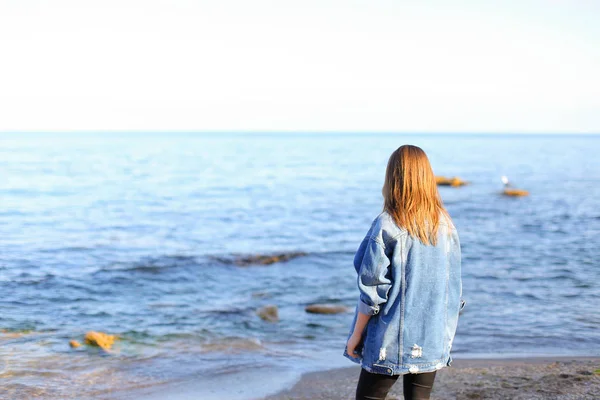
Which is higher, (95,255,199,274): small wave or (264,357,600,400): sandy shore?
(264,357,600,400): sandy shore

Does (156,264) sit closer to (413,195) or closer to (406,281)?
(406,281)

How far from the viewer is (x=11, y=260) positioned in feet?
50.3

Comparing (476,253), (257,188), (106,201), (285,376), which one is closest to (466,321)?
(285,376)

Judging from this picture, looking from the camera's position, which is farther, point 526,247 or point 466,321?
point 526,247

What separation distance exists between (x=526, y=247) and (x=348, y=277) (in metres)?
6.30

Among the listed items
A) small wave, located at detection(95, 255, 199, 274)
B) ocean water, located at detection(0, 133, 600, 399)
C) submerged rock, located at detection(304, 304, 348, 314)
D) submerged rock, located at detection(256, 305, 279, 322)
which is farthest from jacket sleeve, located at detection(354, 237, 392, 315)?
small wave, located at detection(95, 255, 199, 274)

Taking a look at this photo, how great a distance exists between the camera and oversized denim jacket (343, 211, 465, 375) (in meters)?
3.26

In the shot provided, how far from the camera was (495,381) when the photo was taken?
6.50 m

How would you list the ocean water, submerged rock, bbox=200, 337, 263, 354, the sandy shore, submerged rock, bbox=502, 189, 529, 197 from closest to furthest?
the sandy shore
the ocean water
submerged rock, bbox=200, 337, 263, 354
submerged rock, bbox=502, 189, 529, 197

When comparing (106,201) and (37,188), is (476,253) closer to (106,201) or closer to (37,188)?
(106,201)

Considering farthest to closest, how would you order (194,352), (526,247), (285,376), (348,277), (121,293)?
1. (526,247)
2. (348,277)
3. (121,293)
4. (194,352)
5. (285,376)

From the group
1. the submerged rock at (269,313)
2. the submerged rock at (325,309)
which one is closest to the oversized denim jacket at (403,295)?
the submerged rock at (269,313)

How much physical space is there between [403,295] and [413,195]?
1.82 feet

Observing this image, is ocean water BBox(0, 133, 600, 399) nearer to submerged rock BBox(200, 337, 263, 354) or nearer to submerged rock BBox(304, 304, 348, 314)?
submerged rock BBox(200, 337, 263, 354)
